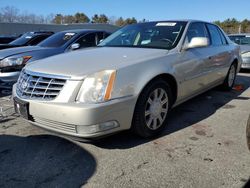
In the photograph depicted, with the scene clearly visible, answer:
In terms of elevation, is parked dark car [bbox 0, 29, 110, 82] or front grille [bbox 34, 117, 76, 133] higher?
parked dark car [bbox 0, 29, 110, 82]

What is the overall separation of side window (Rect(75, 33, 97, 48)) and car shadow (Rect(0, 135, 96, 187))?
356cm

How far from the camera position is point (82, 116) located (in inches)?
109

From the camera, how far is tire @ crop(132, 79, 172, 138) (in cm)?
323

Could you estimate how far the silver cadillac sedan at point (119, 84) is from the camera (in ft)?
9.31

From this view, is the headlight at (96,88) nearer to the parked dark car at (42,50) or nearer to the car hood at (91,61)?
the car hood at (91,61)

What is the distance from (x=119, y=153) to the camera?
3160 millimetres

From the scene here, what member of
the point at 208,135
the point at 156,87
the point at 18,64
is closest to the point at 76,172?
the point at 156,87

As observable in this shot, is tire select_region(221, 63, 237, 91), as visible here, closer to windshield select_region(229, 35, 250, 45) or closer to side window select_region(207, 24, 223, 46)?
side window select_region(207, 24, 223, 46)

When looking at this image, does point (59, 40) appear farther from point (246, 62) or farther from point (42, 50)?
point (246, 62)

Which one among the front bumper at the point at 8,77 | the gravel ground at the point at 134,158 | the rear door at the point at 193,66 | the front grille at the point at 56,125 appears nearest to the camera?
the gravel ground at the point at 134,158

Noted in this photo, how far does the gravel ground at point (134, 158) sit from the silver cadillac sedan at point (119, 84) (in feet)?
1.03

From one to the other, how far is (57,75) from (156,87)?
121 centimetres

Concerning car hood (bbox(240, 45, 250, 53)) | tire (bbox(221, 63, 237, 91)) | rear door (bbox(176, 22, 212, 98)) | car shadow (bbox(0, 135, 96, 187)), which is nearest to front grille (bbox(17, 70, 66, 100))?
car shadow (bbox(0, 135, 96, 187))

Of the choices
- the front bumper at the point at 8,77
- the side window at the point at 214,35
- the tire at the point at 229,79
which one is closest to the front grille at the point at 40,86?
the front bumper at the point at 8,77
